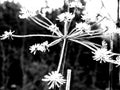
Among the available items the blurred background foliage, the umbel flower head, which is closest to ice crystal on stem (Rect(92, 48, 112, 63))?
the umbel flower head

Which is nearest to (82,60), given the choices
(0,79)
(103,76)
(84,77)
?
(84,77)

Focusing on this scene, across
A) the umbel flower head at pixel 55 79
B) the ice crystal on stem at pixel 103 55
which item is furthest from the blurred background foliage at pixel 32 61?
the umbel flower head at pixel 55 79

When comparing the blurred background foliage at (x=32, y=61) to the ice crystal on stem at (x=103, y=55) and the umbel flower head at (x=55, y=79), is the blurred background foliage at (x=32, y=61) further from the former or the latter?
the umbel flower head at (x=55, y=79)

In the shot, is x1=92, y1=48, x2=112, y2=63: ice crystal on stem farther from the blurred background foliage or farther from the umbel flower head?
the blurred background foliage

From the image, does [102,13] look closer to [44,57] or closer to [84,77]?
[44,57]

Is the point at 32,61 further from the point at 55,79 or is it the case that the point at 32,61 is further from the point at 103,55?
the point at 55,79

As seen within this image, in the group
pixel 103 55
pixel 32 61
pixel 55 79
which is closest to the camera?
pixel 55 79

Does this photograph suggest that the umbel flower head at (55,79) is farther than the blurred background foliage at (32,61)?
No

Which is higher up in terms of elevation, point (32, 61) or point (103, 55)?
point (32, 61)

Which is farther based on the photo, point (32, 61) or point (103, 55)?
point (32, 61)

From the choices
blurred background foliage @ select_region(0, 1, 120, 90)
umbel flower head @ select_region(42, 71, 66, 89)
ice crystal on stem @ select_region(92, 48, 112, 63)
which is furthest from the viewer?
blurred background foliage @ select_region(0, 1, 120, 90)

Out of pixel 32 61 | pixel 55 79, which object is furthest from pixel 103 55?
pixel 32 61

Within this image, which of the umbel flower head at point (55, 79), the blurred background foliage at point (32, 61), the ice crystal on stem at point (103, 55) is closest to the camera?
the umbel flower head at point (55, 79)
